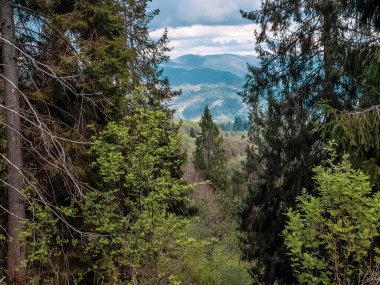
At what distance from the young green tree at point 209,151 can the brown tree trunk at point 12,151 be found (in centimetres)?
3632

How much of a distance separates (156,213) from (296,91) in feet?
17.5

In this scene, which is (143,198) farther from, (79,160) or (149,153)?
(79,160)

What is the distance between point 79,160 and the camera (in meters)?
8.99

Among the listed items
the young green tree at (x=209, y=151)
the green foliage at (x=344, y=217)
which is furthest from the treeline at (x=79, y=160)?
the young green tree at (x=209, y=151)

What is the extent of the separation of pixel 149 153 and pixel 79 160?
9.49ft

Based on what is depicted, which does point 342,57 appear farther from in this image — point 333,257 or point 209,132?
point 209,132

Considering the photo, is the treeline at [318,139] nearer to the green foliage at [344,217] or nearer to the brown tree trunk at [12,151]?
the green foliage at [344,217]

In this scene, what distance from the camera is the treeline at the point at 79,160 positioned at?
6.64m

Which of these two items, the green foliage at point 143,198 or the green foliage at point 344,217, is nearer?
the green foliage at point 344,217

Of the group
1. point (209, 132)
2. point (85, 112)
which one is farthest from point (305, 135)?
point (209, 132)

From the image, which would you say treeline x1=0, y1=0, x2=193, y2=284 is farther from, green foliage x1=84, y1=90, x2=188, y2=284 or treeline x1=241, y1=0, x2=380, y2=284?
treeline x1=241, y1=0, x2=380, y2=284

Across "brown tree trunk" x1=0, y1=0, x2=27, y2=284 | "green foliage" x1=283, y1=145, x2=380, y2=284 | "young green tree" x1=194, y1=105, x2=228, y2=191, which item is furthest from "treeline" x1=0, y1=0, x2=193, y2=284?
"young green tree" x1=194, y1=105, x2=228, y2=191

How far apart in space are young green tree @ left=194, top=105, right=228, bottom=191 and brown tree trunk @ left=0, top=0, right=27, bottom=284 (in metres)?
36.3

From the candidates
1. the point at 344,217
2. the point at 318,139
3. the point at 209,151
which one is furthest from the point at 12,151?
the point at 209,151
